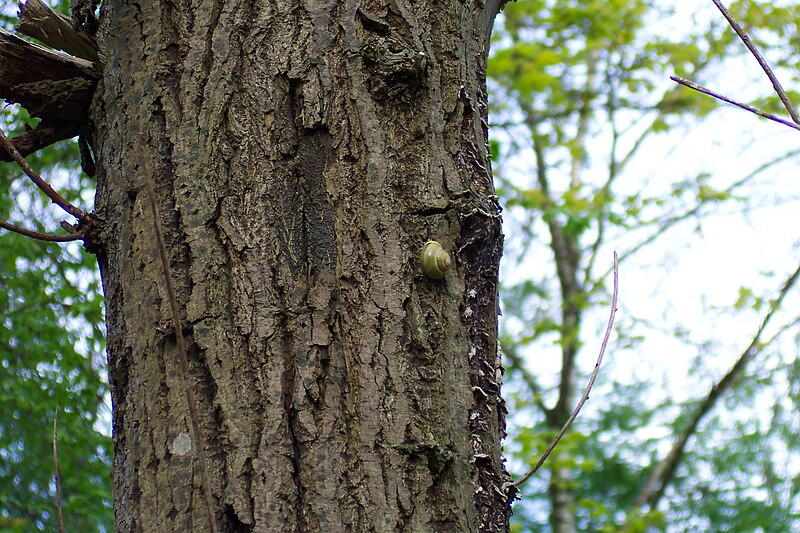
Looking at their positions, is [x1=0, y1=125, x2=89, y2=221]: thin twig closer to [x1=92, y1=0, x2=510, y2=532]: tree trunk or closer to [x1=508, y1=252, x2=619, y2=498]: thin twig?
[x1=92, y1=0, x2=510, y2=532]: tree trunk

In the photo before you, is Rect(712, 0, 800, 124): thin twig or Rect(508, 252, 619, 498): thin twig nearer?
Rect(712, 0, 800, 124): thin twig

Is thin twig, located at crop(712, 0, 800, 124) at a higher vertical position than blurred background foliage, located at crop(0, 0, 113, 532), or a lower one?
lower

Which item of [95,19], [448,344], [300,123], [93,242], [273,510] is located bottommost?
[273,510]

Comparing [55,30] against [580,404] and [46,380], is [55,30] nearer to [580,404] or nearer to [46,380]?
[580,404]

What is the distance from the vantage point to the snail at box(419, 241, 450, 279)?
119cm

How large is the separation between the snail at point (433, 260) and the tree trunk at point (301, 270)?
2 centimetres

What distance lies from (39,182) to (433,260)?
2.46 feet

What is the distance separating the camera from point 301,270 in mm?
1201

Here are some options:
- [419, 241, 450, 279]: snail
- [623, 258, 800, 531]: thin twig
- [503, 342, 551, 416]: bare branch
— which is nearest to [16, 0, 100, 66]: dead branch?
[419, 241, 450, 279]: snail

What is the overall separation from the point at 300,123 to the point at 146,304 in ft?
1.35

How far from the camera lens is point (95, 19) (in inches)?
59.9

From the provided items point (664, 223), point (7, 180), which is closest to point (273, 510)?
point (7, 180)

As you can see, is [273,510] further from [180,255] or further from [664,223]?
[664,223]

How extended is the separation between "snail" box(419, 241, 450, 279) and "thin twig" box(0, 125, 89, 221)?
25.7 inches
